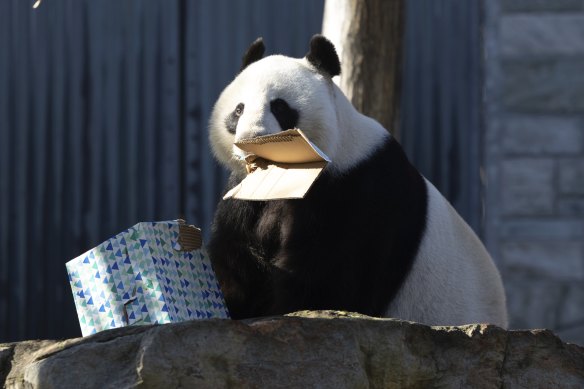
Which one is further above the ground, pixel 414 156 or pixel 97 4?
pixel 97 4

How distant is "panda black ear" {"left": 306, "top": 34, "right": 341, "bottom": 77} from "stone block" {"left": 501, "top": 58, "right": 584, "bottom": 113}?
2536 millimetres

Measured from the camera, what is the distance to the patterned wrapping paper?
3.53m

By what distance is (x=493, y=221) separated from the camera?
6691 millimetres

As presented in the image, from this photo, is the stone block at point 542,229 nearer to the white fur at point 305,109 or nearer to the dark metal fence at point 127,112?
the dark metal fence at point 127,112

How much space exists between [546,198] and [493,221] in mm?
355

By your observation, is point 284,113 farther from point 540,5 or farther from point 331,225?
point 540,5

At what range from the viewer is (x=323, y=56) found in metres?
4.39

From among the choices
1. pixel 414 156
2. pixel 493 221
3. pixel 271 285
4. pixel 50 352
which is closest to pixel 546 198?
pixel 493 221

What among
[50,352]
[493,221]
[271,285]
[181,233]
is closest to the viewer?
[50,352]

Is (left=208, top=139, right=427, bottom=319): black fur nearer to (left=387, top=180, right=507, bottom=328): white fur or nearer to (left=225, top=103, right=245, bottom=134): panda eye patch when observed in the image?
(left=387, top=180, right=507, bottom=328): white fur

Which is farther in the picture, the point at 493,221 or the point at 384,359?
the point at 493,221

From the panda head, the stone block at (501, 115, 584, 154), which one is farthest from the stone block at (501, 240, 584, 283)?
the panda head

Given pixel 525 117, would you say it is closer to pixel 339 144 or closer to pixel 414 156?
pixel 414 156

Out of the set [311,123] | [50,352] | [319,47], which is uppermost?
[319,47]
